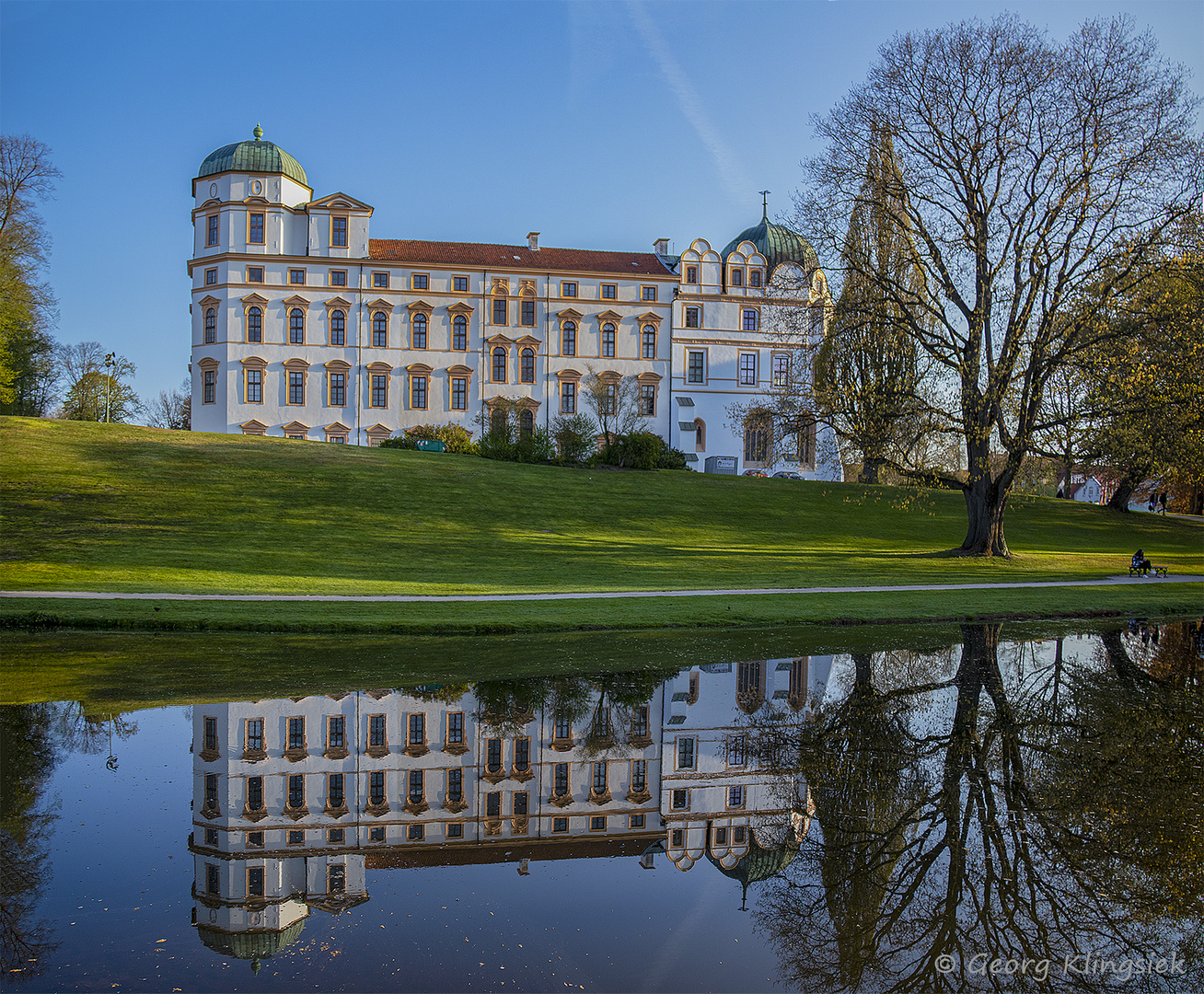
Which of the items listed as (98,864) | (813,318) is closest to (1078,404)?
(813,318)

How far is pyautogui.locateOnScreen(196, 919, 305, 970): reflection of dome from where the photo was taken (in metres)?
4.60

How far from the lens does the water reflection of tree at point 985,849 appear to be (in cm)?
456

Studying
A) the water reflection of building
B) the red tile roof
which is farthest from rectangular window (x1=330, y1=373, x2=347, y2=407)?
the water reflection of building

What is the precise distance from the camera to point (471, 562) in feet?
90.4

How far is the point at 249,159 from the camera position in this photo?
5966cm

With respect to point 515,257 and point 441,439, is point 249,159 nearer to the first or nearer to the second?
point 515,257

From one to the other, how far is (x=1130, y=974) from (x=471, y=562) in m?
24.2

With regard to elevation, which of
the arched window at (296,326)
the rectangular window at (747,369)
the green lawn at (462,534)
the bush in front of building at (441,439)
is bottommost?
the green lawn at (462,534)

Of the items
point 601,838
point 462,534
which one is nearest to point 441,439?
point 462,534

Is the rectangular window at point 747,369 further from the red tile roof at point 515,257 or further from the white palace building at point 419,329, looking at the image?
the red tile roof at point 515,257

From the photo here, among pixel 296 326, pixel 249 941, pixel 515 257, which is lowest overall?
pixel 249 941

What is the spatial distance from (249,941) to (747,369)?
65.5 meters

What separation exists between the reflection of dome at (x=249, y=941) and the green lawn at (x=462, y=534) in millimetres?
10728

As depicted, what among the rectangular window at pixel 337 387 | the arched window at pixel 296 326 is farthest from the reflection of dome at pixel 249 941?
the arched window at pixel 296 326
